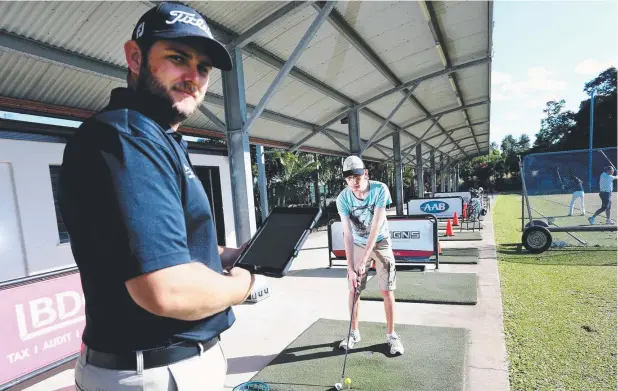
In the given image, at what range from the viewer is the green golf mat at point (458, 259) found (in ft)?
28.1

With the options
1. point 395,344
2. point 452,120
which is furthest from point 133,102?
point 452,120

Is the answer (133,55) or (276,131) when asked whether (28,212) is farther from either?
(276,131)

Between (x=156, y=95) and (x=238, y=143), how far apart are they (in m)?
5.14

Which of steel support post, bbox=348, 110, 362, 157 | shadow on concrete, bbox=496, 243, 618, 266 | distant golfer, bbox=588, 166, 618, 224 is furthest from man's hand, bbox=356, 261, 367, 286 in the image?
distant golfer, bbox=588, 166, 618, 224

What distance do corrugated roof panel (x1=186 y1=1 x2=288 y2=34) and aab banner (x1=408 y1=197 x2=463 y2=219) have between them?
9.93 meters

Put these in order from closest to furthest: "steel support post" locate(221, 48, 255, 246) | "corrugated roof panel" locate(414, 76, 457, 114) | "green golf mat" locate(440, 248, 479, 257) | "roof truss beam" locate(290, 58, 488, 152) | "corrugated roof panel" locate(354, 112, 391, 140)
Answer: "steel support post" locate(221, 48, 255, 246)
"green golf mat" locate(440, 248, 479, 257)
"roof truss beam" locate(290, 58, 488, 152)
"corrugated roof panel" locate(414, 76, 457, 114)
"corrugated roof panel" locate(354, 112, 391, 140)

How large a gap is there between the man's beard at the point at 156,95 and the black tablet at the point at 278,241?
58cm

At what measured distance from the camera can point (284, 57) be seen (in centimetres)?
749

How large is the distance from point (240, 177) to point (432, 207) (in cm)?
997

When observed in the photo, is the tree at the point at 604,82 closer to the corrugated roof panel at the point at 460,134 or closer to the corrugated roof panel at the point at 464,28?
the corrugated roof panel at the point at 460,134

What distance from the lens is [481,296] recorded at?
599 cm

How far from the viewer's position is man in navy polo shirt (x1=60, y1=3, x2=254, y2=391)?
0.91 m

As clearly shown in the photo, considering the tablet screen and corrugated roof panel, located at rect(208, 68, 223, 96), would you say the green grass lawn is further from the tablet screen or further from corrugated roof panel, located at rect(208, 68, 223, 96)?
corrugated roof panel, located at rect(208, 68, 223, 96)

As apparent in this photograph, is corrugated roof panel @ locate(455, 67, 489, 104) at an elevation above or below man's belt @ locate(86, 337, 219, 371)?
above
